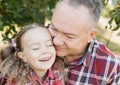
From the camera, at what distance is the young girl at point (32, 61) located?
3.04 meters

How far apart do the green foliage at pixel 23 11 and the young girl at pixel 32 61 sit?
0.88 metres

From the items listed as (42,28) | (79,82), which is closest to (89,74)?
(79,82)

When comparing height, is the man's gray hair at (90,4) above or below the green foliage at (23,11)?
above

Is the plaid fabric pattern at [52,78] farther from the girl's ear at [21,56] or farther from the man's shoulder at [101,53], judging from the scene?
the man's shoulder at [101,53]

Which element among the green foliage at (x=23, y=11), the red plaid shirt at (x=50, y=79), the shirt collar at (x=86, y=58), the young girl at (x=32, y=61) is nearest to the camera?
the young girl at (x=32, y=61)

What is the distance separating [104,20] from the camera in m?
7.55

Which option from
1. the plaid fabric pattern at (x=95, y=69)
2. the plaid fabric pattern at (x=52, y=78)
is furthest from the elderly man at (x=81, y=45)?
the plaid fabric pattern at (x=52, y=78)

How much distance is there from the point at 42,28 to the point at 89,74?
0.50 metres

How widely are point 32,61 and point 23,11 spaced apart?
45.5 inches

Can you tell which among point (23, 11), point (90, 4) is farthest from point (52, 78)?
point (23, 11)

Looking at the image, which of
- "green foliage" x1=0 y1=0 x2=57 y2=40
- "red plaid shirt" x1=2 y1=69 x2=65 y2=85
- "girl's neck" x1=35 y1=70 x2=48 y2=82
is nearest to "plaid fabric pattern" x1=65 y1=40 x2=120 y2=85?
"red plaid shirt" x1=2 y1=69 x2=65 y2=85

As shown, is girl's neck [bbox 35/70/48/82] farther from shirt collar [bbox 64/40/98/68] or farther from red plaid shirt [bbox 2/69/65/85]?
shirt collar [bbox 64/40/98/68]

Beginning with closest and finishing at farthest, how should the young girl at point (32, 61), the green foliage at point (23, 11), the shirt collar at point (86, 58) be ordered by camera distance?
1. the young girl at point (32, 61)
2. the shirt collar at point (86, 58)
3. the green foliage at point (23, 11)

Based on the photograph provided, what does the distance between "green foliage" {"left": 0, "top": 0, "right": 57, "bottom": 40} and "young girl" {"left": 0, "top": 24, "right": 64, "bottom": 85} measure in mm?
879
